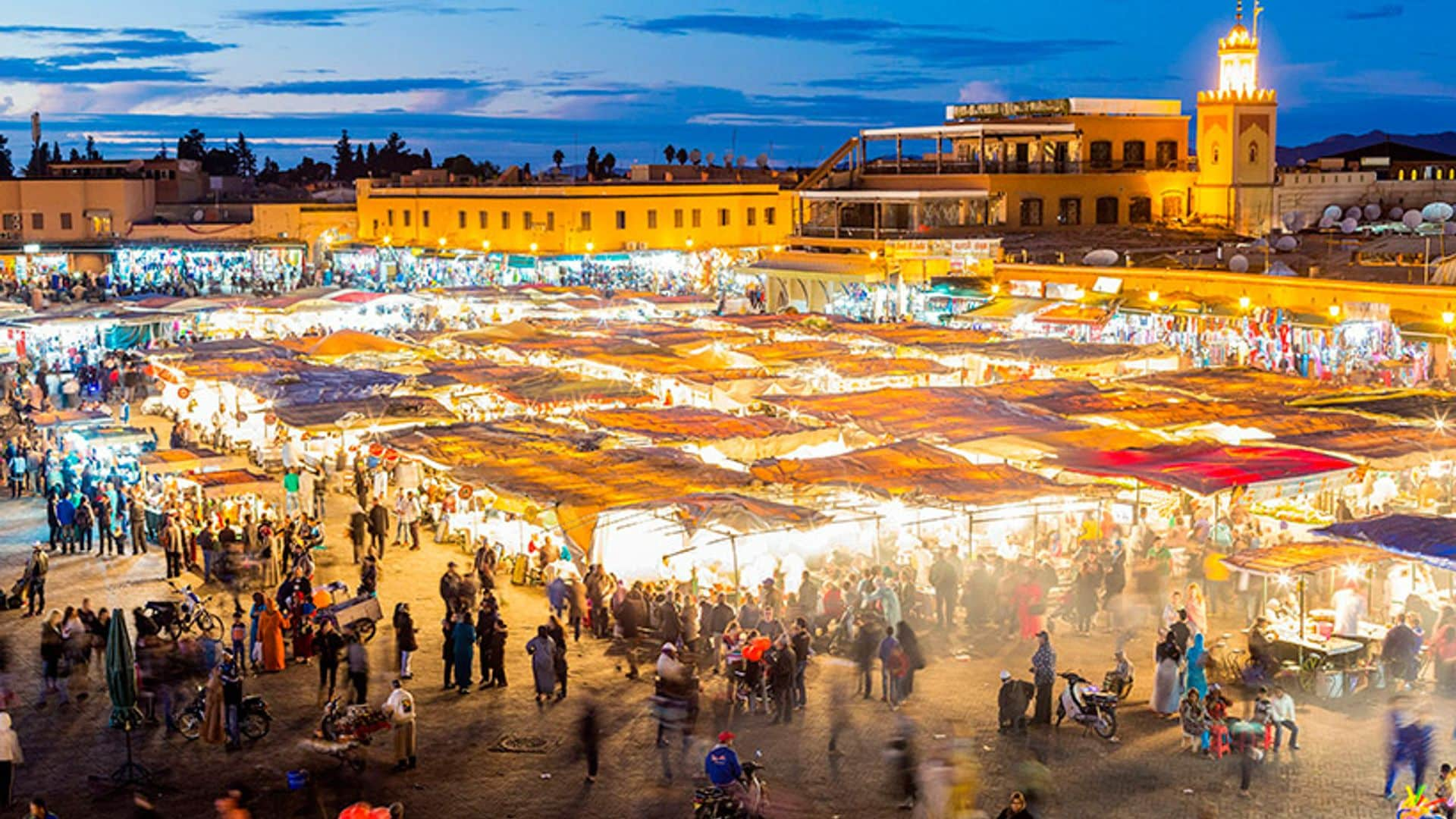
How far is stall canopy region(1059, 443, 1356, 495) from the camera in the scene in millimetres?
18297

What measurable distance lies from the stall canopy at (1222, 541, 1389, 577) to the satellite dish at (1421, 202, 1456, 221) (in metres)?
35.1

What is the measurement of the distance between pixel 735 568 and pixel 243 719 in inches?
210

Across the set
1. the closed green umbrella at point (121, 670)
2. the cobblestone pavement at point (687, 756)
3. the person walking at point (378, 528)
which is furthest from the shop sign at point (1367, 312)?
the closed green umbrella at point (121, 670)

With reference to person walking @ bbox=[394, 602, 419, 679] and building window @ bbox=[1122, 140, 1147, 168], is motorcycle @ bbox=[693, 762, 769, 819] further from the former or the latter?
building window @ bbox=[1122, 140, 1147, 168]

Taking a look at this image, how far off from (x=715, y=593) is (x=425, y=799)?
16.1ft

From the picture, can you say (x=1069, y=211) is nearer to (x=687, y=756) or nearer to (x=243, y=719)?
(x=687, y=756)

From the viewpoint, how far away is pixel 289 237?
222ft

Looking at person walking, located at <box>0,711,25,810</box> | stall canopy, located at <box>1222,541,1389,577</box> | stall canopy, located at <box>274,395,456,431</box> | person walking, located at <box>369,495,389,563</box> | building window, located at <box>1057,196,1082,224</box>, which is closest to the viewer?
person walking, located at <box>0,711,25,810</box>

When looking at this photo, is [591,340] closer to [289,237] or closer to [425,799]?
[425,799]

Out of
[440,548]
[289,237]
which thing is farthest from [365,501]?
[289,237]

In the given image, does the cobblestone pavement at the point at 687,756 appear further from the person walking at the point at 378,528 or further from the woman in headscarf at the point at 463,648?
the person walking at the point at 378,528

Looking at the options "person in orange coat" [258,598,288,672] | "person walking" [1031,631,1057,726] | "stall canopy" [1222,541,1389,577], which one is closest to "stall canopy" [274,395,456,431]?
"person in orange coat" [258,598,288,672]

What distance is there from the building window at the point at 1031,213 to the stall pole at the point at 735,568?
34067 mm

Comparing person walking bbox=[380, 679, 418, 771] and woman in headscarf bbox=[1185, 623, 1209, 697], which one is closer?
person walking bbox=[380, 679, 418, 771]
